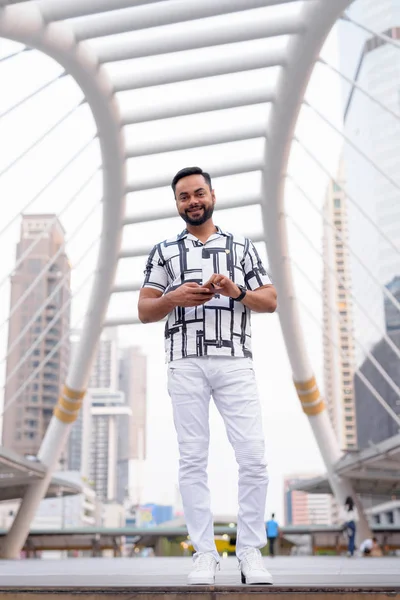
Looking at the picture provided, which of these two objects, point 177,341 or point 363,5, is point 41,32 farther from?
point 363,5

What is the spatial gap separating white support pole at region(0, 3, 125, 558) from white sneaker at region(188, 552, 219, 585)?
8414mm

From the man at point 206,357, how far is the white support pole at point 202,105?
10.7 meters

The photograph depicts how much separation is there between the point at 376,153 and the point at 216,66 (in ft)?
208

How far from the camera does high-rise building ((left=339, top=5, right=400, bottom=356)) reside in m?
71.2

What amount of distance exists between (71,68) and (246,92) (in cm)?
326

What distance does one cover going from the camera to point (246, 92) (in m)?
14.6

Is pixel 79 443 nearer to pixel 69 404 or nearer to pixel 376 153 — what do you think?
pixel 376 153

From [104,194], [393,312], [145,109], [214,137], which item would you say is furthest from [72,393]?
[393,312]

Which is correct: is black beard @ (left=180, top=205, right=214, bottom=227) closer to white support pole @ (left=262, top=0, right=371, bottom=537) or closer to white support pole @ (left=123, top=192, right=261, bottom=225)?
white support pole @ (left=262, top=0, right=371, bottom=537)

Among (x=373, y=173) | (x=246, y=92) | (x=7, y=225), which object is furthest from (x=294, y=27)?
(x=373, y=173)

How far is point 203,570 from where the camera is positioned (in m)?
3.53

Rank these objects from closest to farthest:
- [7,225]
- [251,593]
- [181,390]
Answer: [251,593]
[181,390]
[7,225]

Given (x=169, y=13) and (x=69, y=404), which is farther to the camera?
(x=69, y=404)

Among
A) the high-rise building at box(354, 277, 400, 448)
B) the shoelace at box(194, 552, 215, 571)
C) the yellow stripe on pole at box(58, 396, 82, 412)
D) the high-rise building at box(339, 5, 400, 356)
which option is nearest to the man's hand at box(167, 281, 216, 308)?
the shoelace at box(194, 552, 215, 571)
